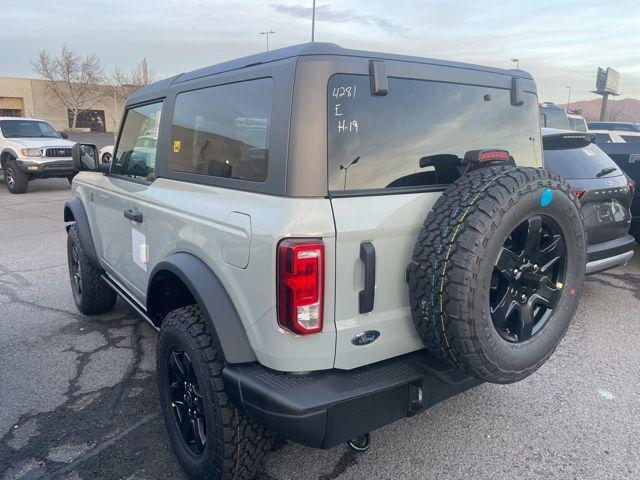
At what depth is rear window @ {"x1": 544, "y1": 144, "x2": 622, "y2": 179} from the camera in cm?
450

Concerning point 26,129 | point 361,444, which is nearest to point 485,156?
point 361,444

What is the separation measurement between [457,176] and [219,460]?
1.68 metres

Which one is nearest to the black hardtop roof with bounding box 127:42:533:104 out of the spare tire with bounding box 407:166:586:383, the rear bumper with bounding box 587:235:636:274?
the spare tire with bounding box 407:166:586:383

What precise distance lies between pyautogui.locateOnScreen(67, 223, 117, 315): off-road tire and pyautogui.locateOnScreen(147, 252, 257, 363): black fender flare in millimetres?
2210

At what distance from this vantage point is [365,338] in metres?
2.06

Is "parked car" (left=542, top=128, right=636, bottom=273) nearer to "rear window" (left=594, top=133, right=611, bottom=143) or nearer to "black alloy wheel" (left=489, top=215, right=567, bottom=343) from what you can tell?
"black alloy wheel" (left=489, top=215, right=567, bottom=343)

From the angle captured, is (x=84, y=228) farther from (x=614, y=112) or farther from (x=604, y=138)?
(x=614, y=112)

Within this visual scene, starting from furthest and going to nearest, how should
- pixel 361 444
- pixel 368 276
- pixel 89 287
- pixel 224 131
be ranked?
pixel 89 287 < pixel 361 444 < pixel 224 131 < pixel 368 276

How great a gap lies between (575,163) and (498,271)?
2.99 meters

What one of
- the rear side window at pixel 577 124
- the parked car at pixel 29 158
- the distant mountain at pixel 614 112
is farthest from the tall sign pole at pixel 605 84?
the parked car at pixel 29 158

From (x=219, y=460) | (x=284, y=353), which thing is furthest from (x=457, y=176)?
(x=219, y=460)

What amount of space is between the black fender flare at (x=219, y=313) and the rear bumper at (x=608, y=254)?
340 centimetres

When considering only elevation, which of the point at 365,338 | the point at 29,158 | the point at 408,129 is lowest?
the point at 365,338

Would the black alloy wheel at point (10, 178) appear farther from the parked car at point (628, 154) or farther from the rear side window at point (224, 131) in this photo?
the parked car at point (628, 154)
